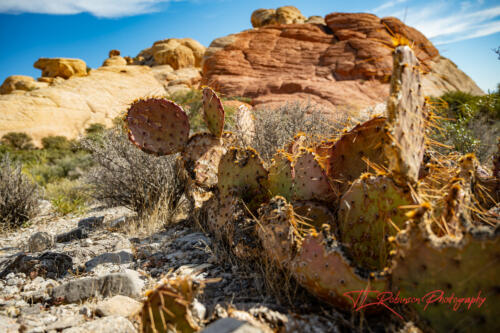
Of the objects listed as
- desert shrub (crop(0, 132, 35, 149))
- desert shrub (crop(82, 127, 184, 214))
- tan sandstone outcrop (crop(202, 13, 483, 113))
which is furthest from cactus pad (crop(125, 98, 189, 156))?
desert shrub (crop(0, 132, 35, 149))

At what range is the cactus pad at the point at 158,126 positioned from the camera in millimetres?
3574

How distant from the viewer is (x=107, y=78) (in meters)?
31.9

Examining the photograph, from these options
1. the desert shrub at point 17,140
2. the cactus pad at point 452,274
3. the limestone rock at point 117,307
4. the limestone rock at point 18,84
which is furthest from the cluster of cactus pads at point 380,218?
the limestone rock at point 18,84

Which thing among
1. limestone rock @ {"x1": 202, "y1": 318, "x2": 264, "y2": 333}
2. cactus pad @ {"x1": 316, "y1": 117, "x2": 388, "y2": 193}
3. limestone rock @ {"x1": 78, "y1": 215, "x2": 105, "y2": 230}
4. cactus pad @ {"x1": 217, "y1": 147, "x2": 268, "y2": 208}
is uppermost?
cactus pad @ {"x1": 316, "y1": 117, "x2": 388, "y2": 193}

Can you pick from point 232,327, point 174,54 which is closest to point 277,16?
point 174,54

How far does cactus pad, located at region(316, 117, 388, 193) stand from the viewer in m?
2.32

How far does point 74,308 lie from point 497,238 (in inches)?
97.8

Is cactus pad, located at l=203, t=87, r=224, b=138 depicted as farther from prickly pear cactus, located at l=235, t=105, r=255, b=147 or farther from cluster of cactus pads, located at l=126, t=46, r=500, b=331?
cluster of cactus pads, located at l=126, t=46, r=500, b=331

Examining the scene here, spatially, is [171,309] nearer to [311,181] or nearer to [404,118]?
[311,181]

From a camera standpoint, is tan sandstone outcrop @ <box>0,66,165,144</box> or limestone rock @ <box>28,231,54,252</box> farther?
tan sandstone outcrop @ <box>0,66,165,144</box>

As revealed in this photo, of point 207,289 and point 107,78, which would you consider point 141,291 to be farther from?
point 107,78

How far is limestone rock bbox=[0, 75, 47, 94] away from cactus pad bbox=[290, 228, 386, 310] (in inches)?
1548

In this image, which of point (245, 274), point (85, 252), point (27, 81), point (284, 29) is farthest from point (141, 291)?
point (27, 81)

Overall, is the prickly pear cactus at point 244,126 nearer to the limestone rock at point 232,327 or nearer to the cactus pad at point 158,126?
the cactus pad at point 158,126
